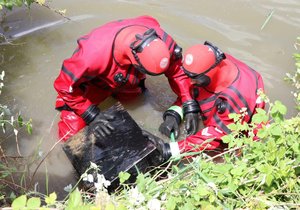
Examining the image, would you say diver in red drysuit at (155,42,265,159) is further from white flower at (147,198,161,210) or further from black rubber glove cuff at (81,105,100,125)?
white flower at (147,198,161,210)

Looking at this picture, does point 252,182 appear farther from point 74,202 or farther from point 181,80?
point 181,80

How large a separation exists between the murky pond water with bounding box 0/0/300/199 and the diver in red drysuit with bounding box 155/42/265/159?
582mm

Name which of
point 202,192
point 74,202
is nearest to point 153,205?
point 202,192

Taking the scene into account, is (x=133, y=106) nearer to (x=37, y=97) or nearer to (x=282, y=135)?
(x=37, y=97)

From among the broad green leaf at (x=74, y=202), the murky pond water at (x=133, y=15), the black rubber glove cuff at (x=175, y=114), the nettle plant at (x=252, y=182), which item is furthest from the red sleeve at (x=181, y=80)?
the broad green leaf at (x=74, y=202)

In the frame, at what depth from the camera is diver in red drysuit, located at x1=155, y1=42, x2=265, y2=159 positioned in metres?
3.06

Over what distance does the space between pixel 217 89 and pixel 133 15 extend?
1.76 metres

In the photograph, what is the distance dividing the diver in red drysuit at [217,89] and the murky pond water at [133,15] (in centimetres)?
58

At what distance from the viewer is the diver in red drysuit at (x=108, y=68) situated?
118 inches

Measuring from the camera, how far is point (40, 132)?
3604 mm

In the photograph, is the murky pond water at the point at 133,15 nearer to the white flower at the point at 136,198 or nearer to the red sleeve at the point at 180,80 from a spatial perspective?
the red sleeve at the point at 180,80

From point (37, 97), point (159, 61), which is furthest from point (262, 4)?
point (37, 97)

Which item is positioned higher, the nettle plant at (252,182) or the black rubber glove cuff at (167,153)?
the nettle plant at (252,182)

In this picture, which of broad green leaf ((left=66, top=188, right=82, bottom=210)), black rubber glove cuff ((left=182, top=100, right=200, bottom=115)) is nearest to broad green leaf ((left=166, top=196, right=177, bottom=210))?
broad green leaf ((left=66, top=188, right=82, bottom=210))
